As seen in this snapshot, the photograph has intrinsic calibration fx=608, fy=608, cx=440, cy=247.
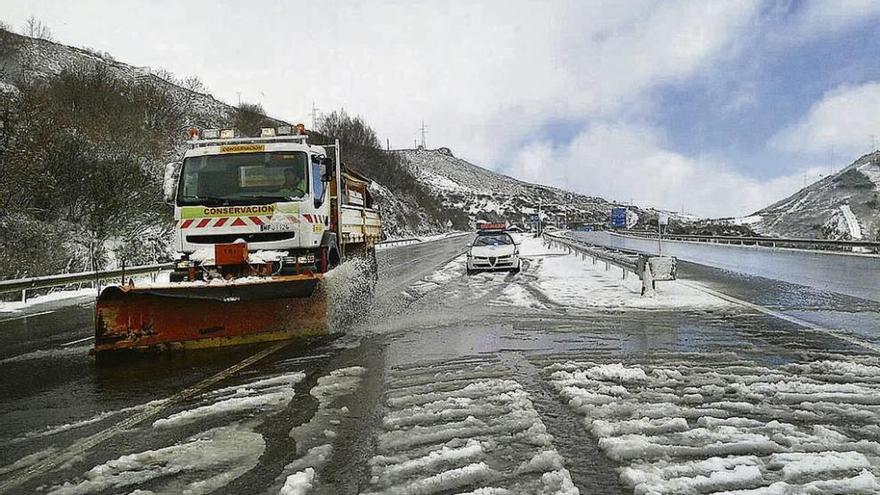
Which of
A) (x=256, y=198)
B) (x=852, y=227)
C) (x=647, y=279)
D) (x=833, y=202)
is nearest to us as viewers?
(x=256, y=198)

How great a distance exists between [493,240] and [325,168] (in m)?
11.3

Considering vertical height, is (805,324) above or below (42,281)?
below

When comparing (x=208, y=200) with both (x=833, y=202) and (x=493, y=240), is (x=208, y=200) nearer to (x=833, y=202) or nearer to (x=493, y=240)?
(x=493, y=240)

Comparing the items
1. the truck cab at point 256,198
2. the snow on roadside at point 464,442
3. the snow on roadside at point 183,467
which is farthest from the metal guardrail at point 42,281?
the snow on roadside at point 464,442

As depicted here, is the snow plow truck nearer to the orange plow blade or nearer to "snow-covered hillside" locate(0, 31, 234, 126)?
the orange plow blade

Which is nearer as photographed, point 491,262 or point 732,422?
point 732,422

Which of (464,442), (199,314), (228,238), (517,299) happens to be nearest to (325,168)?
(228,238)

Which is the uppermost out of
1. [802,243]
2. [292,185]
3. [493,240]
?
[292,185]

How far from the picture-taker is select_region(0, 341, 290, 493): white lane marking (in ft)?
12.4

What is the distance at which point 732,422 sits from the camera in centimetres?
447

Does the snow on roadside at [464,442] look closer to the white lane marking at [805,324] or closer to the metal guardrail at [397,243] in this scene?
the white lane marking at [805,324]

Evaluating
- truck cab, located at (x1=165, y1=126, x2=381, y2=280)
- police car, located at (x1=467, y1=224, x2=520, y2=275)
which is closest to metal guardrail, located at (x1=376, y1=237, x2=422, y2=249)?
police car, located at (x1=467, y1=224, x2=520, y2=275)

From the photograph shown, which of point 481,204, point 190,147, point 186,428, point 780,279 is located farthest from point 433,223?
point 186,428

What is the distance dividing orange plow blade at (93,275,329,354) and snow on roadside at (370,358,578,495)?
2.77 metres
